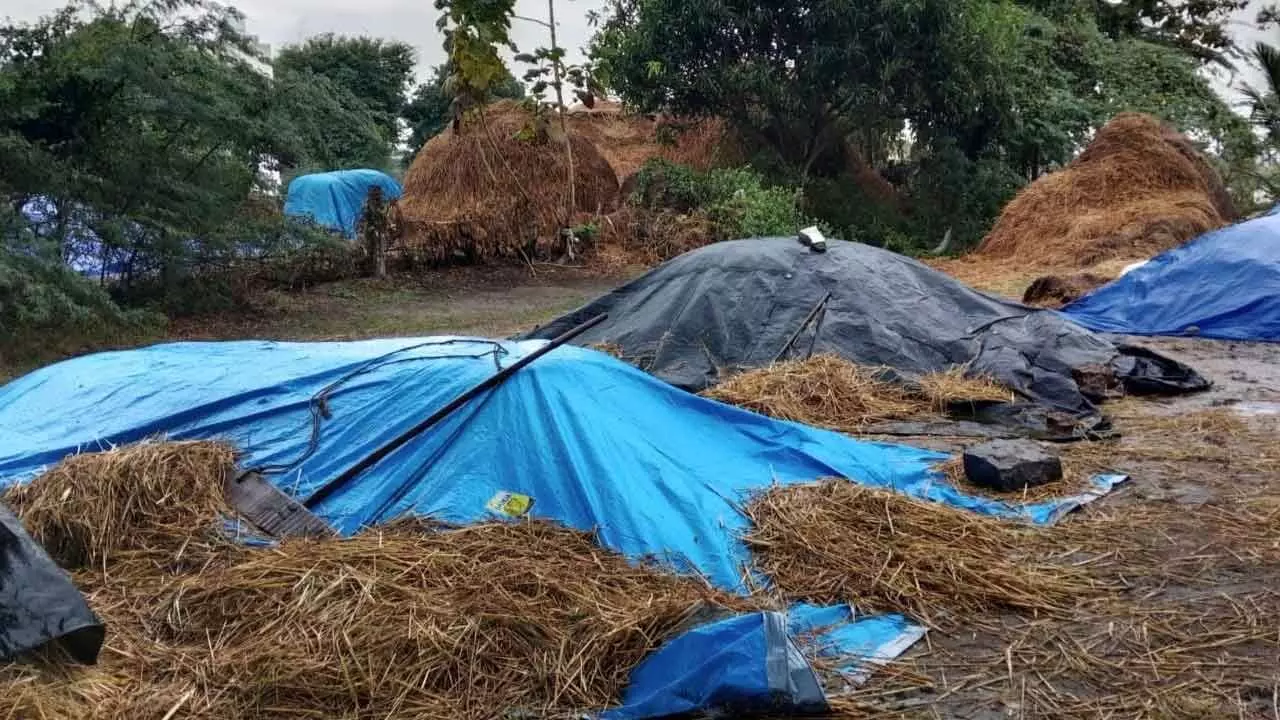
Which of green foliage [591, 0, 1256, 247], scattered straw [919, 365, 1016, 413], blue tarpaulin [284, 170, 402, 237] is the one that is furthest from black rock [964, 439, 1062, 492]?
blue tarpaulin [284, 170, 402, 237]

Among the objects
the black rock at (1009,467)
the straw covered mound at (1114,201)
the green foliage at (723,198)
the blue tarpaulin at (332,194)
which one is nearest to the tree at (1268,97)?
the straw covered mound at (1114,201)

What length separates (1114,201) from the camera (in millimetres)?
14203

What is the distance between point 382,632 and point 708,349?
171 inches

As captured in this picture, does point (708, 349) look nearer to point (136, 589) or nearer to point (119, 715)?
point (136, 589)

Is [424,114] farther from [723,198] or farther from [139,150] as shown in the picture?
[139,150]

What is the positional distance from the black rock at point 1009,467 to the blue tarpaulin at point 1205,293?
5.20 meters

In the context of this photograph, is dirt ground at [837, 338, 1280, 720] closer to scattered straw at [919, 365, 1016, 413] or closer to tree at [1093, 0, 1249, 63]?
scattered straw at [919, 365, 1016, 413]

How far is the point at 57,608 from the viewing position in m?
2.54

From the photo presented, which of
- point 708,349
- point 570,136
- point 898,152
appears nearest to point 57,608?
point 708,349

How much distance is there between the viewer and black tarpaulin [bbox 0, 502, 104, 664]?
2475mm

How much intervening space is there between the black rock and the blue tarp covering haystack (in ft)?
0.49

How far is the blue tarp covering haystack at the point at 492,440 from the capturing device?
3717 millimetres

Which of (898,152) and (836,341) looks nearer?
(836,341)

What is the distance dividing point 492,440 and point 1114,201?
1255 centimetres
